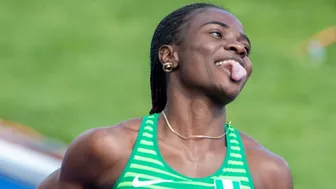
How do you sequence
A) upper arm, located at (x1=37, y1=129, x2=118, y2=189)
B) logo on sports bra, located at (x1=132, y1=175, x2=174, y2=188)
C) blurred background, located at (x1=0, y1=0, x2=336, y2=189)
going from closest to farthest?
logo on sports bra, located at (x1=132, y1=175, x2=174, y2=188) → upper arm, located at (x1=37, y1=129, x2=118, y2=189) → blurred background, located at (x1=0, y1=0, x2=336, y2=189)

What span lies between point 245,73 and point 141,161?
45 centimetres

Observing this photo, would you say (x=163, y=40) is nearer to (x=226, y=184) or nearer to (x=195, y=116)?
(x=195, y=116)

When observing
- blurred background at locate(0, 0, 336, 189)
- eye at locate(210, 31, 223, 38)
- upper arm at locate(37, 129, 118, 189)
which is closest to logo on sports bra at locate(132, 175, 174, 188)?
upper arm at locate(37, 129, 118, 189)

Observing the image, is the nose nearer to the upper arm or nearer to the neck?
the neck

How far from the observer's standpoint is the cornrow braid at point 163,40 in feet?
11.9

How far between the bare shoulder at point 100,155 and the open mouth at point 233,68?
354 millimetres

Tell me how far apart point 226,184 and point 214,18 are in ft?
1.94

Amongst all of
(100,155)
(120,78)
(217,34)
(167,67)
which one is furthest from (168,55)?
(120,78)

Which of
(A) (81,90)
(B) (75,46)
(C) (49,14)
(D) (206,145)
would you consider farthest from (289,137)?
(D) (206,145)

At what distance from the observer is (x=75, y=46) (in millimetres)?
11992

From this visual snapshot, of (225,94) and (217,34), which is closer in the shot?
(225,94)

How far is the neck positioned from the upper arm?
0.23 m

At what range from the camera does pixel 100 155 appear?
11.3 feet

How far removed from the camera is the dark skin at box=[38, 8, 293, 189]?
3424mm
